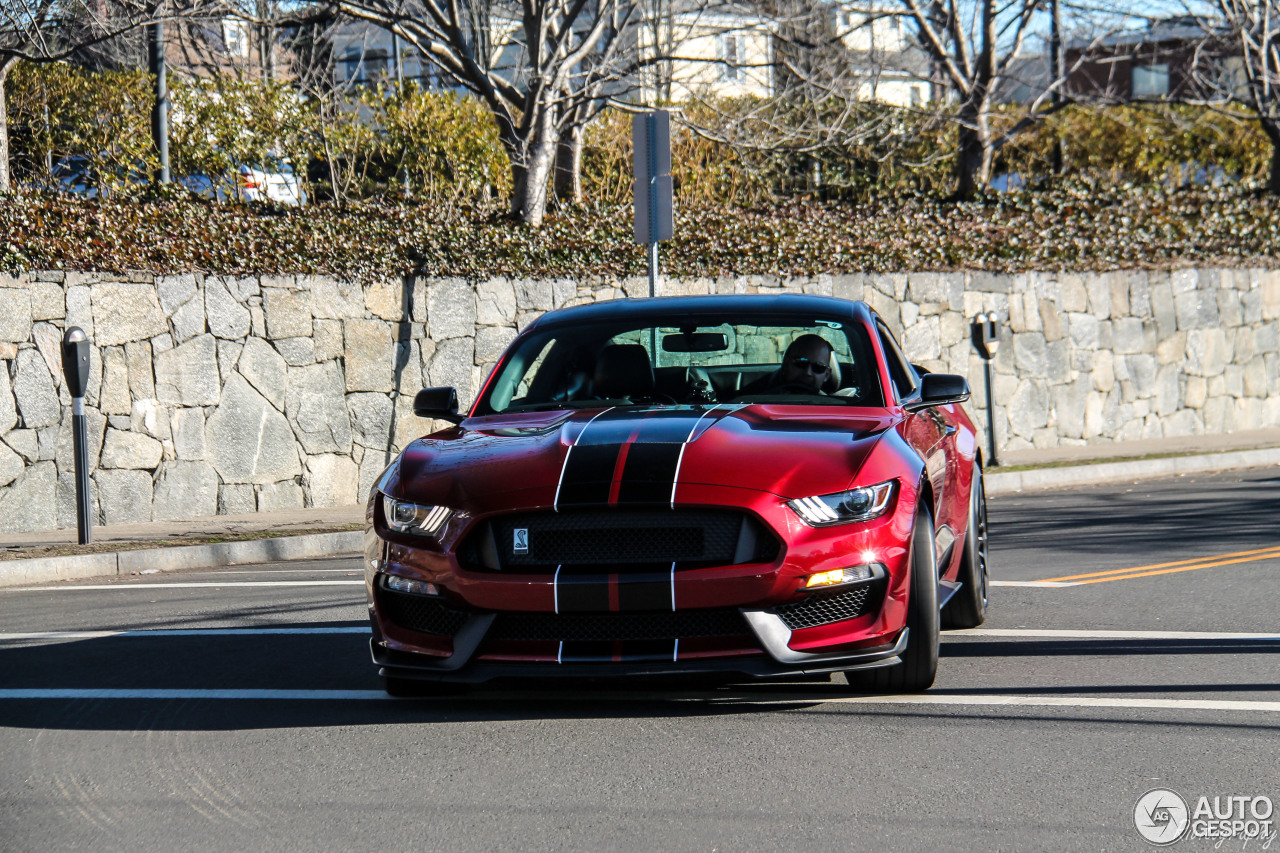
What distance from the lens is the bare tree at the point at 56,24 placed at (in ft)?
43.1

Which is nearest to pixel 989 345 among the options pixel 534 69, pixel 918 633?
pixel 534 69

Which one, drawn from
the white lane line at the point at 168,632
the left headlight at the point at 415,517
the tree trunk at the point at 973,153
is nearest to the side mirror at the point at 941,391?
the left headlight at the point at 415,517

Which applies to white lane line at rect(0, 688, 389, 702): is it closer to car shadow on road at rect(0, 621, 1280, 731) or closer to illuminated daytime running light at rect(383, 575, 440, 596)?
car shadow on road at rect(0, 621, 1280, 731)

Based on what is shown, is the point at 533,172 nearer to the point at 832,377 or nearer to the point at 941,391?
the point at 832,377

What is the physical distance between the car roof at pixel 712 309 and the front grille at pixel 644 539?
182 centimetres

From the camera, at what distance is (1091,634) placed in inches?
263

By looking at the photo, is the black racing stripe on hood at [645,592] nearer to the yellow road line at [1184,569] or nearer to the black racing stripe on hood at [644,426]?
the black racing stripe on hood at [644,426]

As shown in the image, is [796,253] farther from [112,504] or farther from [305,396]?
[112,504]


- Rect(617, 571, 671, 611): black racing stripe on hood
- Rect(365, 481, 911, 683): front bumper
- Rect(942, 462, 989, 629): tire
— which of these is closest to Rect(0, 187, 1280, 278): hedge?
Rect(942, 462, 989, 629): tire

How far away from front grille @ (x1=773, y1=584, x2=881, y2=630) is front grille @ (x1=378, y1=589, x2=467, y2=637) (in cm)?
110

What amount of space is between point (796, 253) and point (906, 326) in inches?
64.6

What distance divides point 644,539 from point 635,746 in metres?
0.67

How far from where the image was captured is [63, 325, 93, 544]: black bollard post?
423 inches

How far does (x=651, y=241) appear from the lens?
43.5 ft
